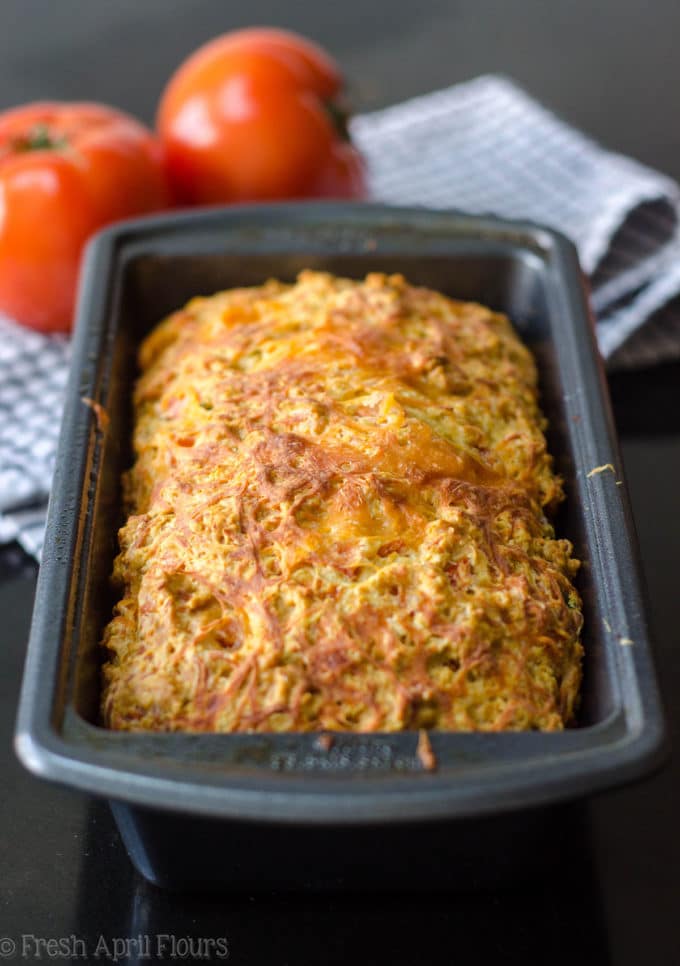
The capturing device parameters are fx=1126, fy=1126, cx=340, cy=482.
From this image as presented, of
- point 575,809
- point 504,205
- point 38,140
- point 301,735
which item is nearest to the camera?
point 301,735

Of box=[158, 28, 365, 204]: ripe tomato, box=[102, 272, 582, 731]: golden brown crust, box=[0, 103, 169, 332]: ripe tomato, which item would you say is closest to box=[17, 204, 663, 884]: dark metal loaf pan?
box=[102, 272, 582, 731]: golden brown crust

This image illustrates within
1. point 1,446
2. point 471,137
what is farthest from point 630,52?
point 1,446

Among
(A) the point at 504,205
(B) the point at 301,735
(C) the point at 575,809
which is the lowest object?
(C) the point at 575,809

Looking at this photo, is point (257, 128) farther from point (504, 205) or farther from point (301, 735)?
point (301, 735)

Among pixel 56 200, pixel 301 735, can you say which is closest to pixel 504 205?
pixel 56 200

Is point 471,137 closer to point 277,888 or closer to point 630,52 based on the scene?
point 630,52
